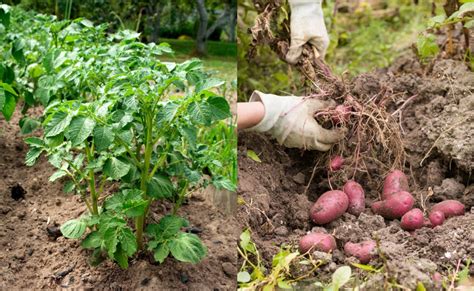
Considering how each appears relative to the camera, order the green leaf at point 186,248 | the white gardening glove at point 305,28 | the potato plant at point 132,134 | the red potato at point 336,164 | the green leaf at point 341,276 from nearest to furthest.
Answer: the green leaf at point 341,276, the potato plant at point 132,134, the green leaf at point 186,248, the red potato at point 336,164, the white gardening glove at point 305,28

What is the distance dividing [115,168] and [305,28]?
39.4 inches

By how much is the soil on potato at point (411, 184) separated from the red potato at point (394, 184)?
0.21ft

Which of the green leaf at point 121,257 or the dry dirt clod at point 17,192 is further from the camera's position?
the dry dirt clod at point 17,192

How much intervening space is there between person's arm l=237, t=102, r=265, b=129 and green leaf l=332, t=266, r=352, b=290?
0.70 m

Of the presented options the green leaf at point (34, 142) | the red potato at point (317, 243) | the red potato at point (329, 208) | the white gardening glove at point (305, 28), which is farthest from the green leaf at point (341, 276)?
the white gardening glove at point (305, 28)

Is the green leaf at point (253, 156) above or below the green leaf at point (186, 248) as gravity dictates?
above

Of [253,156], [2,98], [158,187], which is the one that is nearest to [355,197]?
[253,156]

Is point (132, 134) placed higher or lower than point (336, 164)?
higher

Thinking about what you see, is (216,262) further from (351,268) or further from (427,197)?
(427,197)

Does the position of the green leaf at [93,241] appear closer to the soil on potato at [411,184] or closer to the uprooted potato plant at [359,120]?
the soil on potato at [411,184]

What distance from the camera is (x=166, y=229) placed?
182cm

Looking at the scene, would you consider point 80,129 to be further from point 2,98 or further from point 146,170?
point 2,98

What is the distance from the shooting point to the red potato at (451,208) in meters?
1.85

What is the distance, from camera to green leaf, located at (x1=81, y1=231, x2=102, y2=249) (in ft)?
6.05
